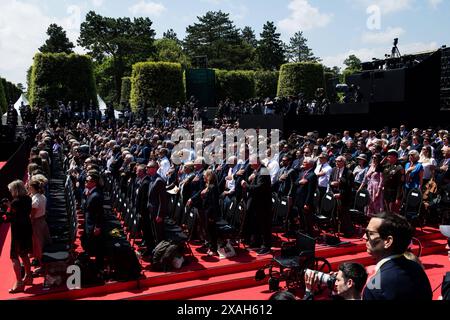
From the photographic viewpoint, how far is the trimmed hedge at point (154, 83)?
122ft

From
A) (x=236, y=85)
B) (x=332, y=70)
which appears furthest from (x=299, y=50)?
(x=236, y=85)

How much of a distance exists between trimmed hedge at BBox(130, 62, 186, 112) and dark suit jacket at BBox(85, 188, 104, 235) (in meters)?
29.9

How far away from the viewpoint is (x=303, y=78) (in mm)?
41531

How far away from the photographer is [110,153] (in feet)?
45.5

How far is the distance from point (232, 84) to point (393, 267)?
1699 inches

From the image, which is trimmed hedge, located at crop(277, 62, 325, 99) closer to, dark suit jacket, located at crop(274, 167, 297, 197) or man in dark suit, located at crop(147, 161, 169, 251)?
dark suit jacket, located at crop(274, 167, 297, 197)

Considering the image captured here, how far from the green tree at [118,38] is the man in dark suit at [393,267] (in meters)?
61.2

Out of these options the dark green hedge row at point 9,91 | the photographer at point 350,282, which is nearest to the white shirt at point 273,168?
the photographer at point 350,282

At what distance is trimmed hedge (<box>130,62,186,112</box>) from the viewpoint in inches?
1460

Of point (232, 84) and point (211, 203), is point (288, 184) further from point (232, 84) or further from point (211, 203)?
point (232, 84)

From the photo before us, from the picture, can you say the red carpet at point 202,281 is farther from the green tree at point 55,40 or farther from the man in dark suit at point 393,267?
the green tree at point 55,40
